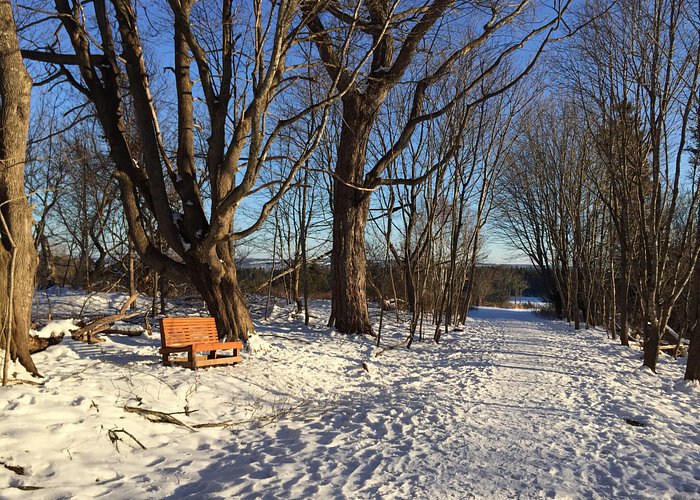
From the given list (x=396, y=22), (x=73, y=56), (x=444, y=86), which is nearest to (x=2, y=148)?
(x=73, y=56)

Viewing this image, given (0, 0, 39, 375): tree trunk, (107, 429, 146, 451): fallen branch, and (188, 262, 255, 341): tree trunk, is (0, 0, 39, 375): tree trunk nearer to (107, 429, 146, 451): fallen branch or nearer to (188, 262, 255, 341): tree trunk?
(107, 429, 146, 451): fallen branch

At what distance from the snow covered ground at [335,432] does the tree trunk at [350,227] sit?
10.9 ft

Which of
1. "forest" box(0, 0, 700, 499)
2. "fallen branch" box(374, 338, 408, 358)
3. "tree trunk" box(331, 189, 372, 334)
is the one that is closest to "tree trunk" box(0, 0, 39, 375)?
"forest" box(0, 0, 700, 499)

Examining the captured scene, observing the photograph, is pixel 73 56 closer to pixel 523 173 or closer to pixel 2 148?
pixel 2 148

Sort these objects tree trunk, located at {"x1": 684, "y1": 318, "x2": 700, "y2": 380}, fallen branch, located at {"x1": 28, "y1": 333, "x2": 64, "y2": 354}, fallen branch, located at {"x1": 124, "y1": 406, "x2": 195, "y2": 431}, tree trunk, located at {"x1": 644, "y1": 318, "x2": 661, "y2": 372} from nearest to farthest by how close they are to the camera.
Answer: fallen branch, located at {"x1": 124, "y1": 406, "x2": 195, "y2": 431}, fallen branch, located at {"x1": 28, "y1": 333, "x2": 64, "y2": 354}, tree trunk, located at {"x1": 684, "y1": 318, "x2": 700, "y2": 380}, tree trunk, located at {"x1": 644, "y1": 318, "x2": 661, "y2": 372}

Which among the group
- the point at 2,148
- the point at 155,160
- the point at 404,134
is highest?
the point at 404,134

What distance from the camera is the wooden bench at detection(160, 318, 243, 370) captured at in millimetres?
6902

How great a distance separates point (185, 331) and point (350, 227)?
196 inches

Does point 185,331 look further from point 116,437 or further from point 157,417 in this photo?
point 116,437

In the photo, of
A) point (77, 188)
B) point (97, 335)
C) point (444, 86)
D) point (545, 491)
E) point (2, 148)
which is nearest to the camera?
point (545, 491)

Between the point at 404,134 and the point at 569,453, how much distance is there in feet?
24.4

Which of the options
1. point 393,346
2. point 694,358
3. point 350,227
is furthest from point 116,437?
point 694,358

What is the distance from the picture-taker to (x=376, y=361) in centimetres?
920

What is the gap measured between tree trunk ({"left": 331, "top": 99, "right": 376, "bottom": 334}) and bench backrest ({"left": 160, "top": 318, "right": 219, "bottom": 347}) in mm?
4086
